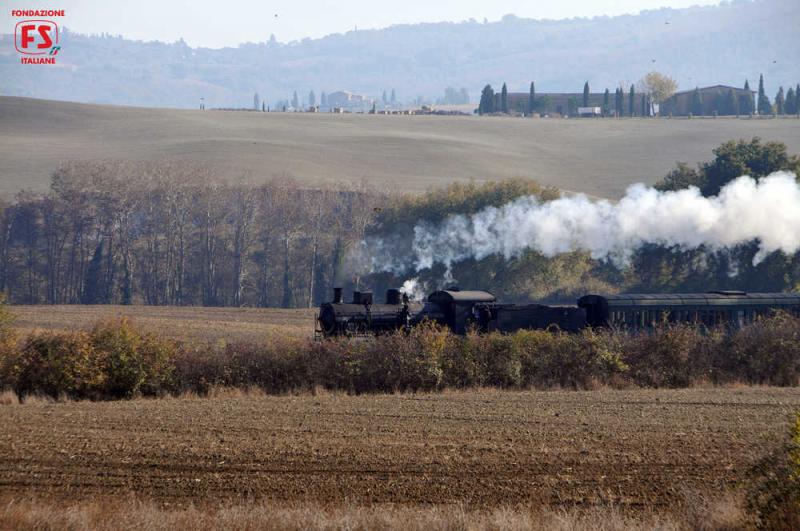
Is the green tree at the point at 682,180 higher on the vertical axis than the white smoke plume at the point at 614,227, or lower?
higher

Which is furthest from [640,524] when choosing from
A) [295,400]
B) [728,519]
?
[295,400]

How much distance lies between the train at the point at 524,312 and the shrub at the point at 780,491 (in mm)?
20300

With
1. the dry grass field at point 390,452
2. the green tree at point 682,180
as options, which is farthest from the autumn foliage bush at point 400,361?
the green tree at point 682,180

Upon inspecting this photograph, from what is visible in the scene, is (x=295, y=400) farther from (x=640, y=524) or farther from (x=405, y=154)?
(x=405, y=154)

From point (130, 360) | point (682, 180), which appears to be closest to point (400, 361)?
point (130, 360)

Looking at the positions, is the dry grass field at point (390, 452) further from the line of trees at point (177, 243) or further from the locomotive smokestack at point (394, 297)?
the line of trees at point (177, 243)

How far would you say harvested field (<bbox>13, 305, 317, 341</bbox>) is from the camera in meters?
54.1

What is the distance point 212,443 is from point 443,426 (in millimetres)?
5817

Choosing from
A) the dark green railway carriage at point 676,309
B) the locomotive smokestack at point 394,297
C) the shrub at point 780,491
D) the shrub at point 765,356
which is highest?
the shrub at point 780,491

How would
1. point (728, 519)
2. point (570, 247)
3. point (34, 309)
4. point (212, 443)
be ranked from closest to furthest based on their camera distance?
point (728, 519)
point (212, 443)
point (570, 247)
point (34, 309)

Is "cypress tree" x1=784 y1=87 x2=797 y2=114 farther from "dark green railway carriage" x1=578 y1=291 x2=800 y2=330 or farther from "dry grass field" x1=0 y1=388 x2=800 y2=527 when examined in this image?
"dry grass field" x1=0 y1=388 x2=800 y2=527

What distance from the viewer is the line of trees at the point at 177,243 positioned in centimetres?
7762

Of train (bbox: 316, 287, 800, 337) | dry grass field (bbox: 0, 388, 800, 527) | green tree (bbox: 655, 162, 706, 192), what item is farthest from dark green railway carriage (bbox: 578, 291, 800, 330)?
green tree (bbox: 655, 162, 706, 192)

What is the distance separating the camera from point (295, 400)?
2975cm
